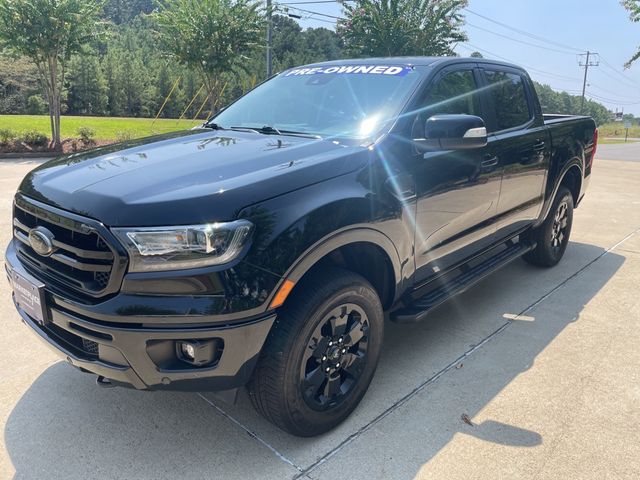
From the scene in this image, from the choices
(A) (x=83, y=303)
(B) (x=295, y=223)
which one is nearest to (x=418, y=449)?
(B) (x=295, y=223)

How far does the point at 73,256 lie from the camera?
2.14m

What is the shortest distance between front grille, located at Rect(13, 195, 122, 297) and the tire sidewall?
843 millimetres

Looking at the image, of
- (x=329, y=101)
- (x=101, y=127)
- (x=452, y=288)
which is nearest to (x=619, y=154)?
(x=452, y=288)

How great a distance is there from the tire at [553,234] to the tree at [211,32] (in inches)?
533

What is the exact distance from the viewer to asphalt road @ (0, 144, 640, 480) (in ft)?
7.71

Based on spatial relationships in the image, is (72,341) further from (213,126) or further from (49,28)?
(49,28)

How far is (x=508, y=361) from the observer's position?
10.9 feet

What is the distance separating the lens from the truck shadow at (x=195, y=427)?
235 cm

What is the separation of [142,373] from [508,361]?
2304mm

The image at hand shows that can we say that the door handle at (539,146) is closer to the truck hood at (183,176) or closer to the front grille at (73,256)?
the truck hood at (183,176)

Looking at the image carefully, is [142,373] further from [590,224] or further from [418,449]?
[590,224]

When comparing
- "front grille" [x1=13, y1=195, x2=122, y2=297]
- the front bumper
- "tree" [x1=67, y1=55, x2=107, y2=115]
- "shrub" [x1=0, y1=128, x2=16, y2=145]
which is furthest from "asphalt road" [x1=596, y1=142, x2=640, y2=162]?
"tree" [x1=67, y1=55, x2=107, y2=115]

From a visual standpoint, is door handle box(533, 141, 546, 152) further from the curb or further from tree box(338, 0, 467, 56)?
tree box(338, 0, 467, 56)

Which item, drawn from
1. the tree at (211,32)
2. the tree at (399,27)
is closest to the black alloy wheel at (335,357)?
the tree at (211,32)
